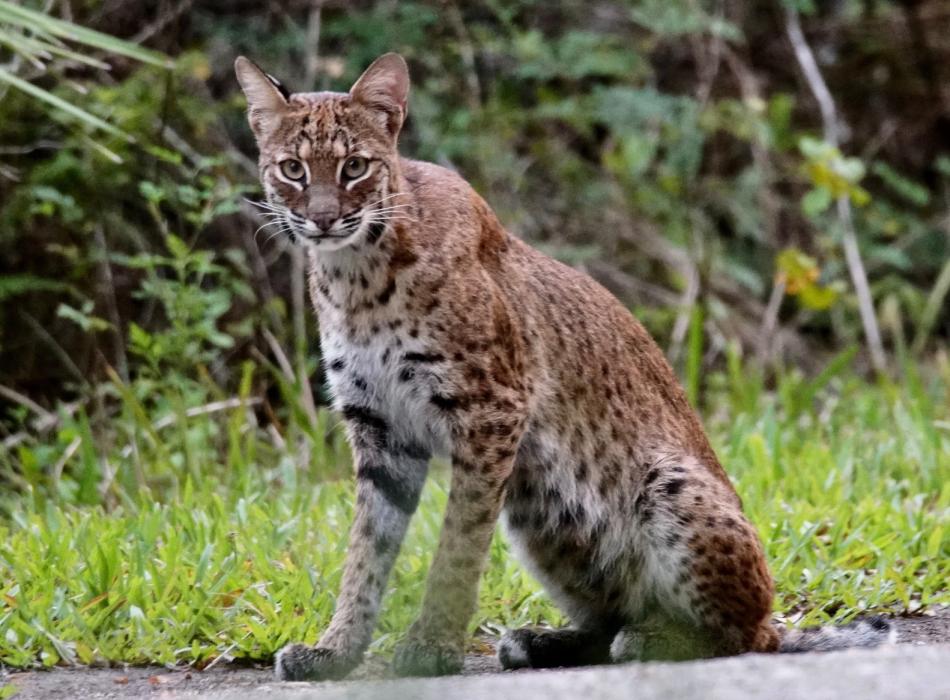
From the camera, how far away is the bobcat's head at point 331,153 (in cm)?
421

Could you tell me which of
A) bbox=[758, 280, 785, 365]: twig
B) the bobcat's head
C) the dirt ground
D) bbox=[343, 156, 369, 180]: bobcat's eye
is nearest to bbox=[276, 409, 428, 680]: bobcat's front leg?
the dirt ground

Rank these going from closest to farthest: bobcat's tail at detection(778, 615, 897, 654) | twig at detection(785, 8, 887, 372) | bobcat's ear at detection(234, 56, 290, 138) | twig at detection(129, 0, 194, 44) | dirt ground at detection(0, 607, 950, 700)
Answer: dirt ground at detection(0, 607, 950, 700) < bobcat's tail at detection(778, 615, 897, 654) < bobcat's ear at detection(234, 56, 290, 138) < twig at detection(129, 0, 194, 44) < twig at detection(785, 8, 887, 372)

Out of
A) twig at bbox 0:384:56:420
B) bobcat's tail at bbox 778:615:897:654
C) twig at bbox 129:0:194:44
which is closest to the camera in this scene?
bobcat's tail at bbox 778:615:897:654

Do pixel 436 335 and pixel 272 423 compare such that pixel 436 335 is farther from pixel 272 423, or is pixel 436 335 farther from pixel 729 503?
pixel 272 423

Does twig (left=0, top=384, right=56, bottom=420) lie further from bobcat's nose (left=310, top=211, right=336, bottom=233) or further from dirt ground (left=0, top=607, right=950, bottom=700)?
bobcat's nose (left=310, top=211, right=336, bottom=233)

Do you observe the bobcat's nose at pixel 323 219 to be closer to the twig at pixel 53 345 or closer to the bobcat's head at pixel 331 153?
the bobcat's head at pixel 331 153

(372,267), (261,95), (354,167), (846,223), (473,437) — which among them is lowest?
(846,223)

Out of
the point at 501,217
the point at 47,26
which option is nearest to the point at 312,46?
the point at 501,217

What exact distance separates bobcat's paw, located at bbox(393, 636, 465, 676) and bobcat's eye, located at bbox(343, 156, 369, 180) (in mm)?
1310

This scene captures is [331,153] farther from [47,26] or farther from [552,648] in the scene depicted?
[47,26]

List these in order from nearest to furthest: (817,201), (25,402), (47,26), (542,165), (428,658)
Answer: (428,658) → (47,26) → (25,402) → (817,201) → (542,165)

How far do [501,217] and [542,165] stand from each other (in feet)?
3.03

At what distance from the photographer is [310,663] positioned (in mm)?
4176

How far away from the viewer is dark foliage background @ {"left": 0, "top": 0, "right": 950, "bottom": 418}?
739 cm
